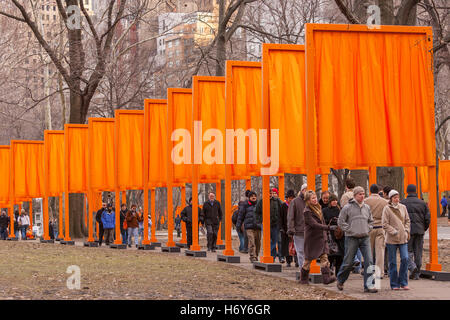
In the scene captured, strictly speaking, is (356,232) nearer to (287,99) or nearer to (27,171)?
(287,99)

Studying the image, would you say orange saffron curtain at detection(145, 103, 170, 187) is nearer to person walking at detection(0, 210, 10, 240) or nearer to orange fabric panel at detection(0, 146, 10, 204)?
orange fabric panel at detection(0, 146, 10, 204)

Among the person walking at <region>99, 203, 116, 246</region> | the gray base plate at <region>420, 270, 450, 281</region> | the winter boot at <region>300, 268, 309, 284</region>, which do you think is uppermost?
the person walking at <region>99, 203, 116, 246</region>

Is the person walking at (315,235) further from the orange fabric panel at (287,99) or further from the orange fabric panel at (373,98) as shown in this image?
the orange fabric panel at (287,99)

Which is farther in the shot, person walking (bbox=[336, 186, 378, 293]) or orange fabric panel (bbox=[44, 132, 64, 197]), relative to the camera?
orange fabric panel (bbox=[44, 132, 64, 197])

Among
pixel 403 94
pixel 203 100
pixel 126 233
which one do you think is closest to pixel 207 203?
pixel 203 100

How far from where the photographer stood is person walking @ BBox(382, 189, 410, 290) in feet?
50.4

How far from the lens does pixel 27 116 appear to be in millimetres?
73812

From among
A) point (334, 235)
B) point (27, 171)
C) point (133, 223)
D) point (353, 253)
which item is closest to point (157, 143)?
point (133, 223)

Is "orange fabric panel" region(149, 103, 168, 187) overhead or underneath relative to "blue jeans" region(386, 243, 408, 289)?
overhead

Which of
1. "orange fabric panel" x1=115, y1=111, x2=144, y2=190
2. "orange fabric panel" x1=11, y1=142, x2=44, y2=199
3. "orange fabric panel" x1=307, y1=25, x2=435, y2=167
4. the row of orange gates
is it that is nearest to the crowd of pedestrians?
the row of orange gates

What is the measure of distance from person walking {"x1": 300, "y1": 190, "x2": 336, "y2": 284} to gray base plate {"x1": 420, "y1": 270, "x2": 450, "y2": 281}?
257 cm

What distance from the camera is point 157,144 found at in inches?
1110

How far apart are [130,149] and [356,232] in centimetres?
1649

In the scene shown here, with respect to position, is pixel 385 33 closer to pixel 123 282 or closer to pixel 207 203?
pixel 123 282
